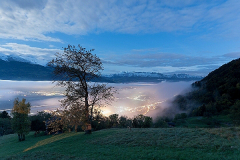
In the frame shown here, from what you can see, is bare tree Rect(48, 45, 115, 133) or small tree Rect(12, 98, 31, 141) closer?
bare tree Rect(48, 45, 115, 133)

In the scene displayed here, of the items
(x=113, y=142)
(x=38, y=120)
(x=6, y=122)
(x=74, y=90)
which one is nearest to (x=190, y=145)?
(x=113, y=142)

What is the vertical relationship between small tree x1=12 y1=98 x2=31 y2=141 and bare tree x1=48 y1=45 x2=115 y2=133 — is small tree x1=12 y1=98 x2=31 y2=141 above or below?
below

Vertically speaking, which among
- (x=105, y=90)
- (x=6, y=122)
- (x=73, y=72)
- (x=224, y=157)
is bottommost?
(x=6, y=122)

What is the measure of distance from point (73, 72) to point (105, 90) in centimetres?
450

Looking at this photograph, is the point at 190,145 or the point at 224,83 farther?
the point at 224,83

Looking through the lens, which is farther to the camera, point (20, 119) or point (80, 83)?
point (20, 119)

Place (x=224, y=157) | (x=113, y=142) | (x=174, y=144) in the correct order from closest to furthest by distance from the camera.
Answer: (x=224, y=157) < (x=174, y=144) < (x=113, y=142)

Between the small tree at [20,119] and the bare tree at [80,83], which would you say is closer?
the bare tree at [80,83]

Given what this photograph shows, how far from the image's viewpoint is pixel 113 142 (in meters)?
12.6

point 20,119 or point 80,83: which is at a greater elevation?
point 80,83

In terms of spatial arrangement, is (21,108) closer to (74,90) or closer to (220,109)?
(74,90)

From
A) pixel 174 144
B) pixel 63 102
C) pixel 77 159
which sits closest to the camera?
pixel 77 159

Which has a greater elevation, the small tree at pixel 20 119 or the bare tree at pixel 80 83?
the bare tree at pixel 80 83

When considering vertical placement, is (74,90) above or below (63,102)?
above
